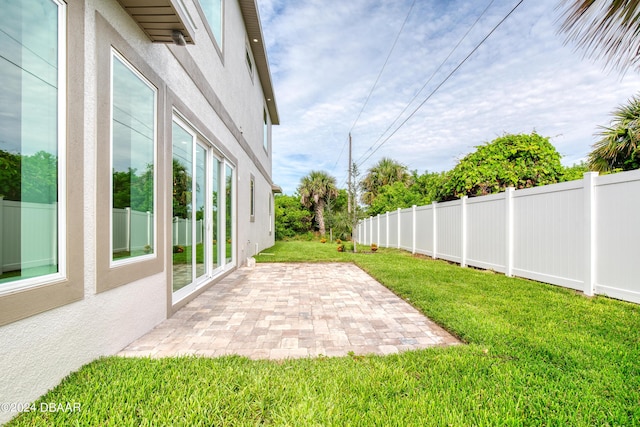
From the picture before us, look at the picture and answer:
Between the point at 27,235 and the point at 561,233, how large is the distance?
22.9ft

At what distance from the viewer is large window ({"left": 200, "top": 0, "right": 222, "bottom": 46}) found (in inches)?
211

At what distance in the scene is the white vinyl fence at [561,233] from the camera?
13.7 feet

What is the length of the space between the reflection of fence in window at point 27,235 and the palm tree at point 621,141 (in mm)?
10872

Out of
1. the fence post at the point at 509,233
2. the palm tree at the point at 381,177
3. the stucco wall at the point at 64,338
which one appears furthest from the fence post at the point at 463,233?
the palm tree at the point at 381,177

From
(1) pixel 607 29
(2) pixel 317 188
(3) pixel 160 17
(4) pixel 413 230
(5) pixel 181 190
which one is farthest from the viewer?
(2) pixel 317 188

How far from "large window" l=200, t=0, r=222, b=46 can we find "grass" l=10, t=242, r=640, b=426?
18.2 ft

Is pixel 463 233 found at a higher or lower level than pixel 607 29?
lower

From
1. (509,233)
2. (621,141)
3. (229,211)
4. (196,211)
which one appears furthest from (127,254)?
(621,141)

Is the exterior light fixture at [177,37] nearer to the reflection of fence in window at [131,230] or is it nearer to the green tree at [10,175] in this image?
the reflection of fence in window at [131,230]

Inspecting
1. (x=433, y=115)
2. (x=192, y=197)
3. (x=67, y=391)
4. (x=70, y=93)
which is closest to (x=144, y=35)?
(x=70, y=93)

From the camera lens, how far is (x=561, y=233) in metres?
5.20

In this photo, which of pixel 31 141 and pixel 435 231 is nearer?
pixel 31 141

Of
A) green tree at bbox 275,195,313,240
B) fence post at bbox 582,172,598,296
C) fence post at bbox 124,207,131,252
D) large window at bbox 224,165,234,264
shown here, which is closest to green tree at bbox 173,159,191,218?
fence post at bbox 124,207,131,252

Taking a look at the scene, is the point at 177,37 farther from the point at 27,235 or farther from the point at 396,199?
the point at 396,199
